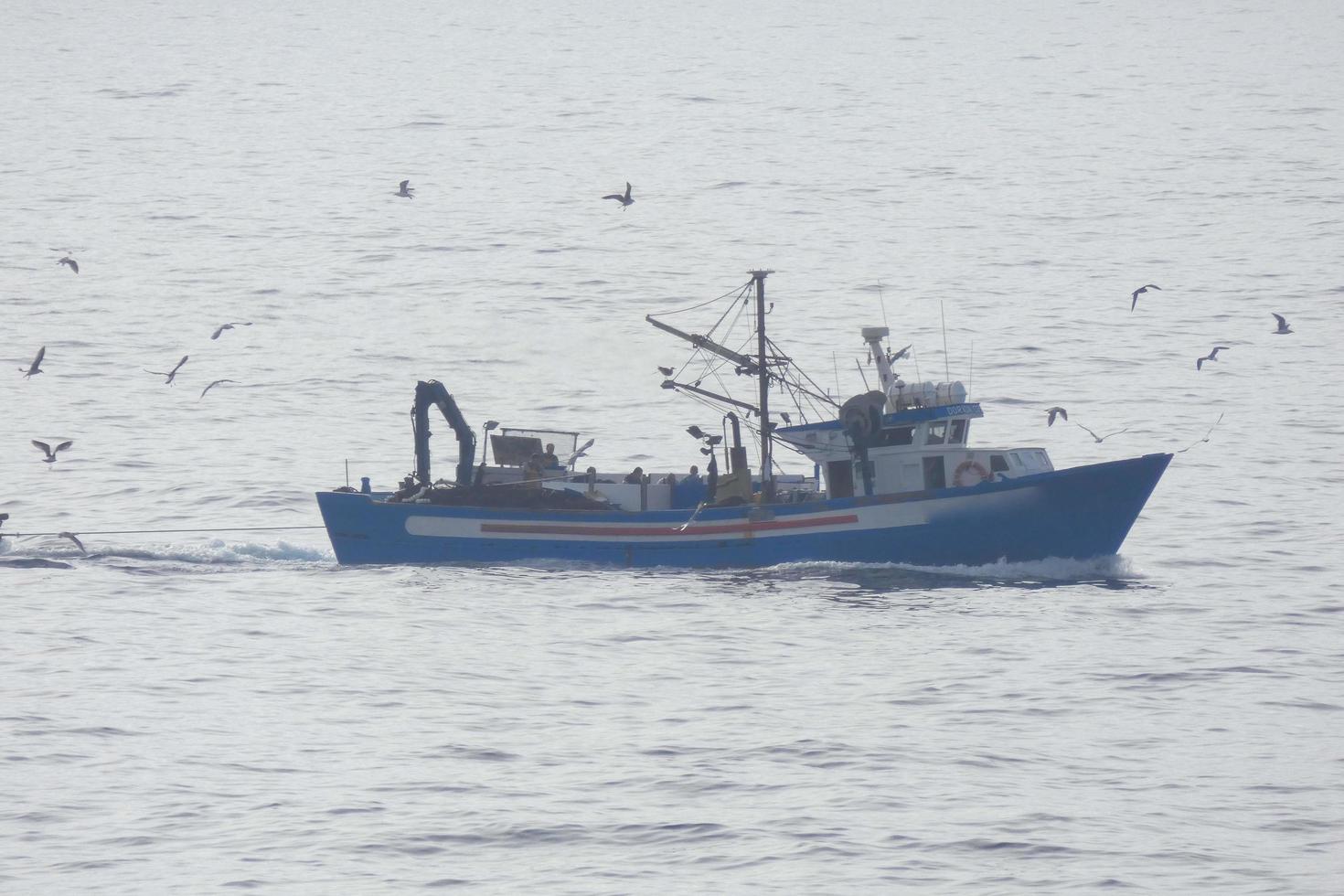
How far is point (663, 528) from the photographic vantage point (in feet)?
157

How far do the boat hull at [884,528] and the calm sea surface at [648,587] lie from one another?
2.20 feet


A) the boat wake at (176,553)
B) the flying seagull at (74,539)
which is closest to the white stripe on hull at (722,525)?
the boat wake at (176,553)

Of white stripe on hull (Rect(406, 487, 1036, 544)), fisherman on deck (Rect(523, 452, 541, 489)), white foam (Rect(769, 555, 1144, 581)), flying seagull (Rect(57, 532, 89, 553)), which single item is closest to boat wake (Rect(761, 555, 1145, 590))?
white foam (Rect(769, 555, 1144, 581))

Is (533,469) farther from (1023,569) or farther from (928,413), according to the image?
(1023,569)

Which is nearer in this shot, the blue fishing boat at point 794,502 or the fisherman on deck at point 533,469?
the blue fishing boat at point 794,502

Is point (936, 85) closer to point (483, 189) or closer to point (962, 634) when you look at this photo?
point (483, 189)

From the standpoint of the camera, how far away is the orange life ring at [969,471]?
46750mm

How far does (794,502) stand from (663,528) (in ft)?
10.9

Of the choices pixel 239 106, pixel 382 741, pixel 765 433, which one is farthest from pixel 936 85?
pixel 382 741

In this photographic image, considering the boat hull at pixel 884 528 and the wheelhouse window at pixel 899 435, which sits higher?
the wheelhouse window at pixel 899 435

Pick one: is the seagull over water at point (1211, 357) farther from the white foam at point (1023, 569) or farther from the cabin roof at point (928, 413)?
the cabin roof at point (928, 413)

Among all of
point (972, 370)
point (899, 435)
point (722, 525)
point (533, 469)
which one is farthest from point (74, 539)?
point (972, 370)

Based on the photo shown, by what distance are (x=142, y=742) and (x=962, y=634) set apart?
1586cm

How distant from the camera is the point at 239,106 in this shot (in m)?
190
